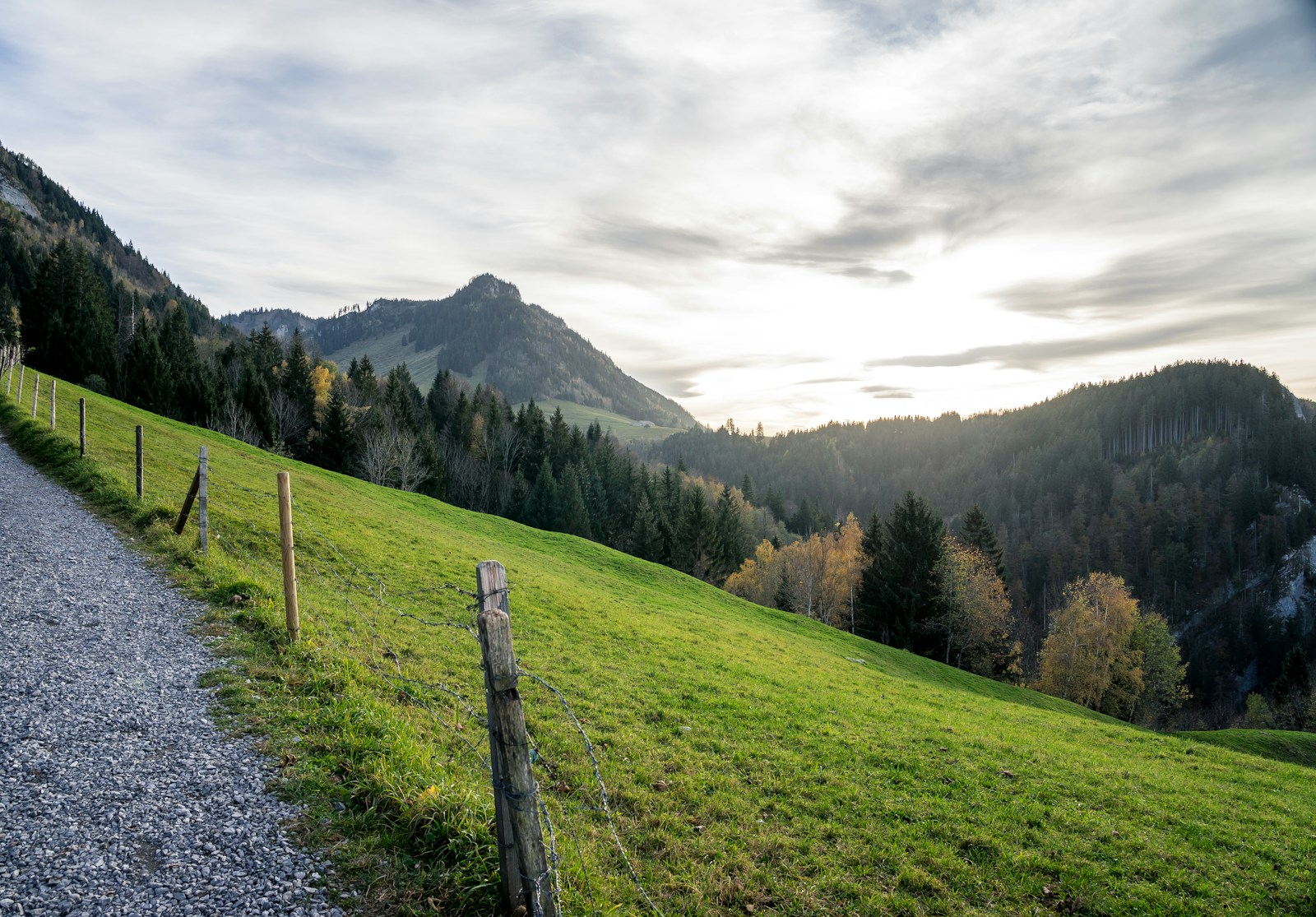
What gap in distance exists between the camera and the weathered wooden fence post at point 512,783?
4539mm

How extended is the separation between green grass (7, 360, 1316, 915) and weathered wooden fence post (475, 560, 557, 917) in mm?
564

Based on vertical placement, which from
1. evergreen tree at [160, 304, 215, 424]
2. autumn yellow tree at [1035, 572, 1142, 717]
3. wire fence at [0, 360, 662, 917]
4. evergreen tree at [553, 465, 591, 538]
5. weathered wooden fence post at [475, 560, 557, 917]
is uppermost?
evergreen tree at [160, 304, 215, 424]

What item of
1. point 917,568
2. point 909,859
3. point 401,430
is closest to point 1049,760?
point 909,859

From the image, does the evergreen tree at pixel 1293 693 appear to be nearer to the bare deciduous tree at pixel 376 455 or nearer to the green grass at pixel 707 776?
the green grass at pixel 707 776

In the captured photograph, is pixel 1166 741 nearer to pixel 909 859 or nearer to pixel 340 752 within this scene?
pixel 909 859

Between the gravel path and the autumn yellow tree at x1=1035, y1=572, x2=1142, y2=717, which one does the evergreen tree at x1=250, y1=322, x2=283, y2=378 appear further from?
the autumn yellow tree at x1=1035, y1=572, x2=1142, y2=717

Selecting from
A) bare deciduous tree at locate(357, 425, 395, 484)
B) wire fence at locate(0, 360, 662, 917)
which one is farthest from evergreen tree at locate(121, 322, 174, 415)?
wire fence at locate(0, 360, 662, 917)

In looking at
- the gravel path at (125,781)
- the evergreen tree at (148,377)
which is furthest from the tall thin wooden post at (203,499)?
the evergreen tree at (148,377)

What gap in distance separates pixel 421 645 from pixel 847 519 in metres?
102

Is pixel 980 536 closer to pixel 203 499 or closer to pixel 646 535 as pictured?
pixel 646 535

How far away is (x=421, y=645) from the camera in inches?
508

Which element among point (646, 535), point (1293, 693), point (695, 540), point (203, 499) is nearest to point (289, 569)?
point (203, 499)

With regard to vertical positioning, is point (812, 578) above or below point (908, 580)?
below

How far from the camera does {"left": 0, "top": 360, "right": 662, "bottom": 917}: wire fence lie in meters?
6.48
